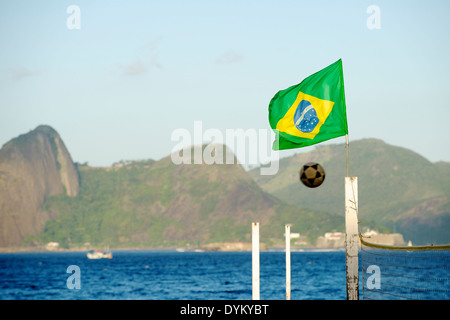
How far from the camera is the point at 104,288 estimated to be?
9331cm

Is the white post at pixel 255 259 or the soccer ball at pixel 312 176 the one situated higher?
the soccer ball at pixel 312 176

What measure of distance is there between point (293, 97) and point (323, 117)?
1125mm

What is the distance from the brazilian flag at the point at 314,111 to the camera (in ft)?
48.4

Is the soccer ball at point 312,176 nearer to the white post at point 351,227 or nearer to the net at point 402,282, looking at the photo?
the white post at point 351,227

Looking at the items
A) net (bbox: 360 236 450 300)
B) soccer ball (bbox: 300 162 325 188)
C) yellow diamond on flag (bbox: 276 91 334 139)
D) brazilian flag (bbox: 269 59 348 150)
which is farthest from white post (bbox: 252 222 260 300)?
yellow diamond on flag (bbox: 276 91 334 139)

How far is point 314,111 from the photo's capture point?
15.0 meters

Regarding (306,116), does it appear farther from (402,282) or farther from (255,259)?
(402,282)

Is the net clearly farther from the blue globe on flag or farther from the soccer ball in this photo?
the blue globe on flag

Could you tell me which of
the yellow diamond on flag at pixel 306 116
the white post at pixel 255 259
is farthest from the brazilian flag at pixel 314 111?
the white post at pixel 255 259

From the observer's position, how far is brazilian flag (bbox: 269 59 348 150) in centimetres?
1475

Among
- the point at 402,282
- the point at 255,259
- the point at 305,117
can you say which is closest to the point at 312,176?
the point at 305,117
